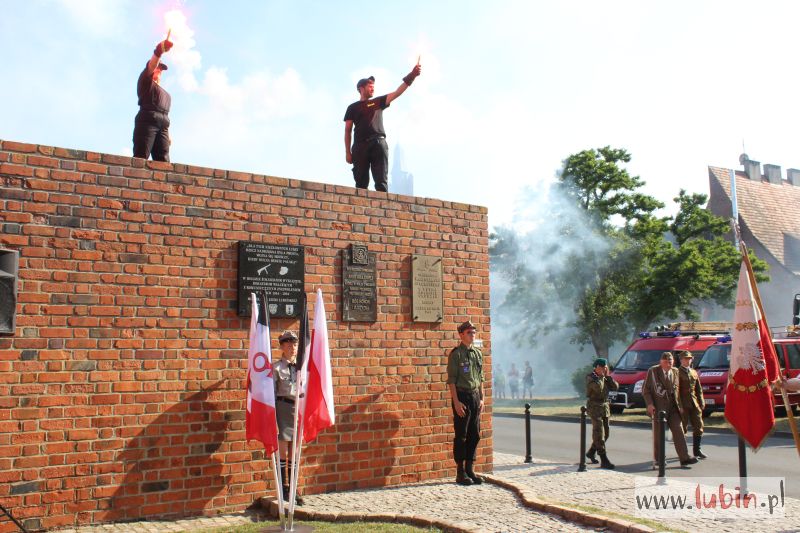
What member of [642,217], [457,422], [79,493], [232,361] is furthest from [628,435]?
[642,217]

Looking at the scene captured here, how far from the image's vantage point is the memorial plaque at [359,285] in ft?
28.1

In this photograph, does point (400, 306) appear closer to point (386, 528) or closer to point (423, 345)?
point (423, 345)

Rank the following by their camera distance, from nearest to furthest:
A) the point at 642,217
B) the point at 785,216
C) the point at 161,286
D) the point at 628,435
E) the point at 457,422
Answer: the point at 161,286 → the point at 457,422 → the point at 628,435 → the point at 642,217 → the point at 785,216

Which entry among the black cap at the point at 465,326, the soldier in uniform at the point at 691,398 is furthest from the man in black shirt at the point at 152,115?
the soldier in uniform at the point at 691,398

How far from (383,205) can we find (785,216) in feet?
136

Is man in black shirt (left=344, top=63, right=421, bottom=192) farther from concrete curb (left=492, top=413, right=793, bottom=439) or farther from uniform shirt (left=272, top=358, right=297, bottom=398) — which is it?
concrete curb (left=492, top=413, right=793, bottom=439)

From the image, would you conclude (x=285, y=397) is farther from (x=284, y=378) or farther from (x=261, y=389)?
(x=261, y=389)

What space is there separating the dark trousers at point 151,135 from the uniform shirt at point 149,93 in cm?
7

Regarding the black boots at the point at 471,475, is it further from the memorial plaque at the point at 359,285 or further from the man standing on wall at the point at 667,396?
the man standing on wall at the point at 667,396

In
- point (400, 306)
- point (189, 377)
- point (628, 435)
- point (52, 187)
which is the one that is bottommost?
point (628, 435)

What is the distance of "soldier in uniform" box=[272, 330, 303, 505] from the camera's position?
7.58 metres

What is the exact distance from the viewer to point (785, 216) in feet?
145

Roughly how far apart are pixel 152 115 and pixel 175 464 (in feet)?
11.9

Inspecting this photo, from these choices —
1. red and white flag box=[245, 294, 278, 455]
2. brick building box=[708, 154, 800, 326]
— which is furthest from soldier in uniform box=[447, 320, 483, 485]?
brick building box=[708, 154, 800, 326]
